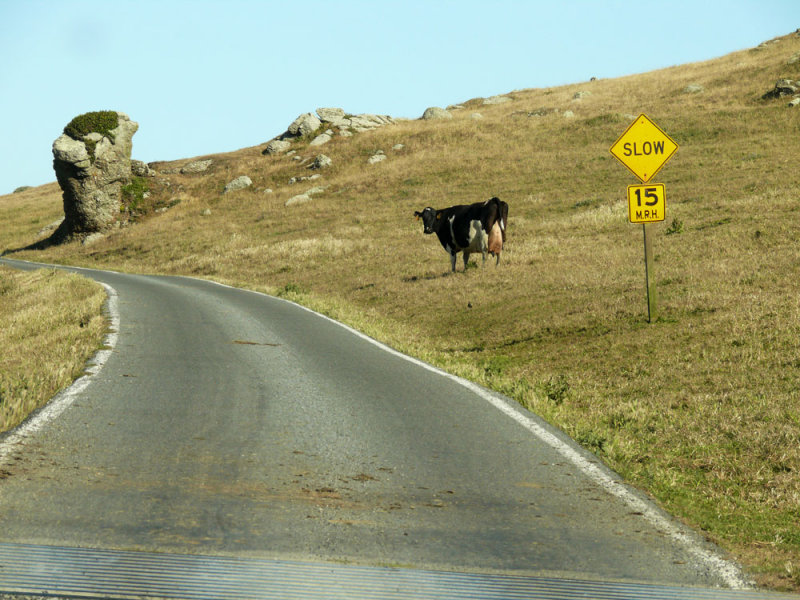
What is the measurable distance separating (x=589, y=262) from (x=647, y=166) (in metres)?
8.80

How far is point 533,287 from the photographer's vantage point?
2120 centimetres

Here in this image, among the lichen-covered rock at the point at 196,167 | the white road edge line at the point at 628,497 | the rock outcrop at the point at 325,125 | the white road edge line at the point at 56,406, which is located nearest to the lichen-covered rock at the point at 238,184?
the lichen-covered rock at the point at 196,167

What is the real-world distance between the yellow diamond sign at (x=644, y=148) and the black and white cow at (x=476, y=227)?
403 inches

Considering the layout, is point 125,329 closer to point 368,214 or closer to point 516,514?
point 516,514

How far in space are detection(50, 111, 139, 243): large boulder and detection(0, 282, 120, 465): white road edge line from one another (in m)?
43.6

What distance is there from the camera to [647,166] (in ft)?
50.8

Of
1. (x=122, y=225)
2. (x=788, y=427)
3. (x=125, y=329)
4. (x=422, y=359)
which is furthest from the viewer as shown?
(x=122, y=225)

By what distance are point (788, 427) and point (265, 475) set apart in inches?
214

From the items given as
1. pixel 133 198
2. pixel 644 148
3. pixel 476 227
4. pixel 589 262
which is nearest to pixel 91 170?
pixel 133 198

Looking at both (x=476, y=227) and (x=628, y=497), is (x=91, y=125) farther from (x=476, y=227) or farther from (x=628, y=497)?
(x=628, y=497)

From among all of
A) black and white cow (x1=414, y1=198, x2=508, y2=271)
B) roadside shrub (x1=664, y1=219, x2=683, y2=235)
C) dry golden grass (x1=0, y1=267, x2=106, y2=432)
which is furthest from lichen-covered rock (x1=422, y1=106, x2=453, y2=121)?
dry golden grass (x1=0, y1=267, x2=106, y2=432)

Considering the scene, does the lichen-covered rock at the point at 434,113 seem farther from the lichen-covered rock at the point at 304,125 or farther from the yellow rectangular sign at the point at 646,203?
the yellow rectangular sign at the point at 646,203

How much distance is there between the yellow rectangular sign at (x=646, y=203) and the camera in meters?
15.1

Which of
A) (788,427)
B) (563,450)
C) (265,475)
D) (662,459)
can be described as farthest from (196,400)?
(788,427)
